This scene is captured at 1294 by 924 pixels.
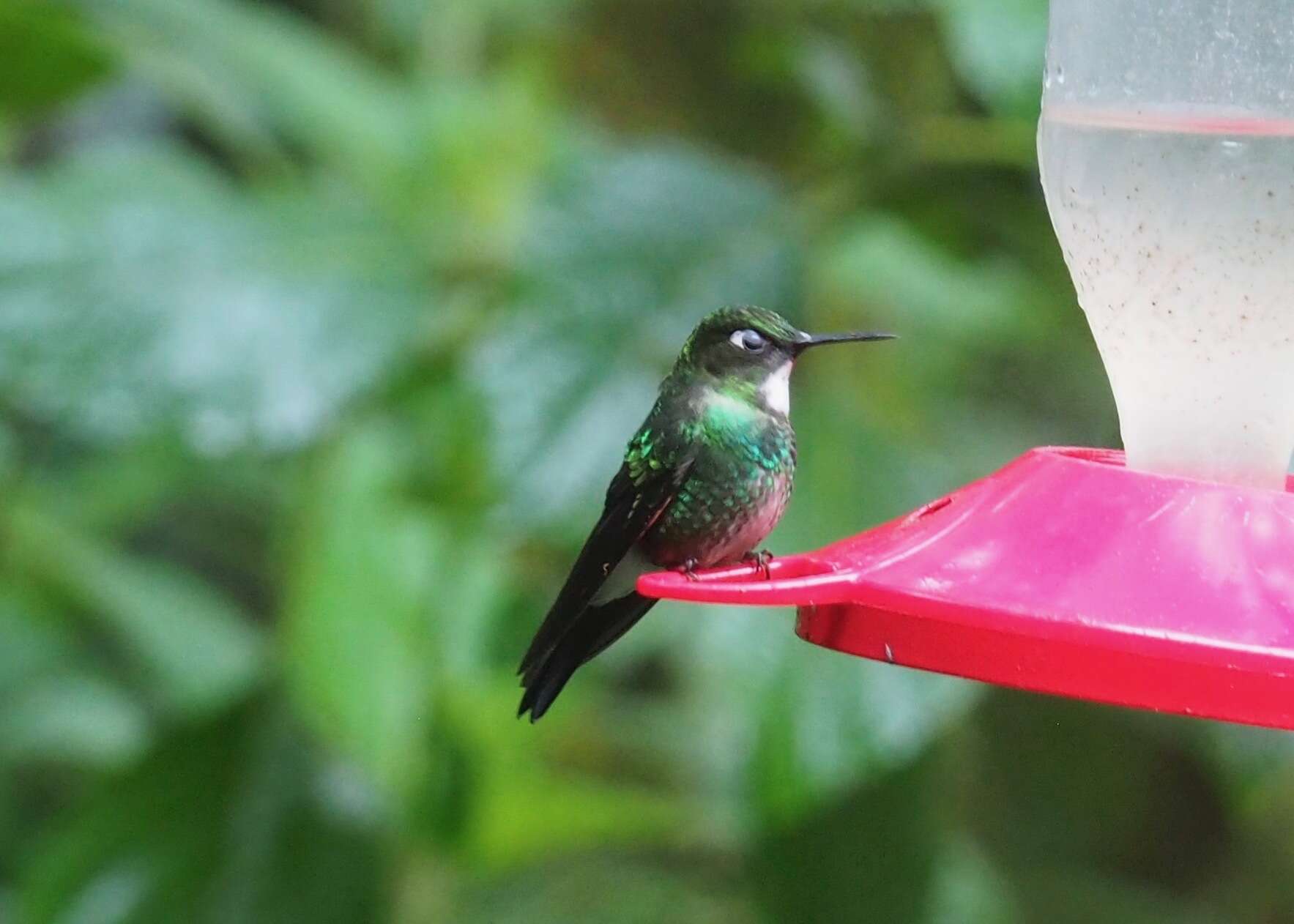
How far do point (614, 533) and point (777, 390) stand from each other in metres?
0.35

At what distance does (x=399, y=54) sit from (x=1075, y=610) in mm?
4522

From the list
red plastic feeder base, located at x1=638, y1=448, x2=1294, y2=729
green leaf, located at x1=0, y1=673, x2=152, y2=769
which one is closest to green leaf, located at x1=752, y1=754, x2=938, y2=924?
red plastic feeder base, located at x1=638, y1=448, x2=1294, y2=729

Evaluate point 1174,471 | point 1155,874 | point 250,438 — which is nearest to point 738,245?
point 250,438

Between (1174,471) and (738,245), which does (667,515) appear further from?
(738,245)

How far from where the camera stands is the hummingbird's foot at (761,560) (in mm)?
1504

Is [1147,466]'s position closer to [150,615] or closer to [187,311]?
[187,311]

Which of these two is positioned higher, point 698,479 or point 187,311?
point 698,479

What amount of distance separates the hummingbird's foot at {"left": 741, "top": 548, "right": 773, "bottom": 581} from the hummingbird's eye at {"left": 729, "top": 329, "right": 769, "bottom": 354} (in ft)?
0.72

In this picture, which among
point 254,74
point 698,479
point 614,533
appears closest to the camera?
point 614,533

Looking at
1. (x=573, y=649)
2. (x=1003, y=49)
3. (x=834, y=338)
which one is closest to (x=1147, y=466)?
(x=834, y=338)

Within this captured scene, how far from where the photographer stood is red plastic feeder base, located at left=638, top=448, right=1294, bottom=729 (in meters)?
1.21

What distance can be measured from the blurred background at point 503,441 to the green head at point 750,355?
1.60 ft

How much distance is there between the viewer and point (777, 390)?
1.92 metres

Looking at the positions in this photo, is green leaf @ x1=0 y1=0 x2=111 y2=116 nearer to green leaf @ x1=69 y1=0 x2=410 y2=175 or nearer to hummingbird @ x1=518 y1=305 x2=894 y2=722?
green leaf @ x1=69 y1=0 x2=410 y2=175
